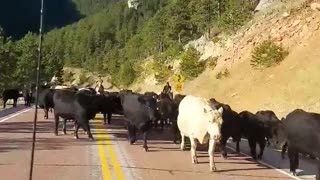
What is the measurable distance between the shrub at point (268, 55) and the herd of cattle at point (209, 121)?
80.7ft

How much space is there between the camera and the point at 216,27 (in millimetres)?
79125

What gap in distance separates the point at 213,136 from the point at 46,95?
52.8 ft

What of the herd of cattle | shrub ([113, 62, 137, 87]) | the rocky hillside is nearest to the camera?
the herd of cattle

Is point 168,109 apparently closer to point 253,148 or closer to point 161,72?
point 253,148

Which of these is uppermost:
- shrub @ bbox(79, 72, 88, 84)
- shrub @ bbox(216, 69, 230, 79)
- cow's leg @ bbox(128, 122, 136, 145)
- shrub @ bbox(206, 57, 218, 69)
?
shrub @ bbox(79, 72, 88, 84)

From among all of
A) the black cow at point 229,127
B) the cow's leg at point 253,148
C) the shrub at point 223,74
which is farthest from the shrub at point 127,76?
the cow's leg at point 253,148

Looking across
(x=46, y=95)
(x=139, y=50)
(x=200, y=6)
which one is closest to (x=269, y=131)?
(x=46, y=95)

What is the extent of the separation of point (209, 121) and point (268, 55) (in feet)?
118

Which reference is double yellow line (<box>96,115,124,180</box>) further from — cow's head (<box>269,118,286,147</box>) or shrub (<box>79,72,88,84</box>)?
shrub (<box>79,72,88,84</box>)

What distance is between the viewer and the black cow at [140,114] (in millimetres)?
18812

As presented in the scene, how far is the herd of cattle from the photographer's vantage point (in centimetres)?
1353

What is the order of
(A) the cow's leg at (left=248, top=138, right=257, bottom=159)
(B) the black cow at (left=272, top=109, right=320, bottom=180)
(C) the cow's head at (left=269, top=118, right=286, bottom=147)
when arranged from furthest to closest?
(C) the cow's head at (left=269, top=118, right=286, bottom=147) → (A) the cow's leg at (left=248, top=138, right=257, bottom=159) → (B) the black cow at (left=272, top=109, right=320, bottom=180)

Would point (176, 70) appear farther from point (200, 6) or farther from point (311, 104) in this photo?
point (311, 104)

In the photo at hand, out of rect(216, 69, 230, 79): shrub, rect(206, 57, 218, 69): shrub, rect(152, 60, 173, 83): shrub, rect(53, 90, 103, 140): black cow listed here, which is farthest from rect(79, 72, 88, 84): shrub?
rect(53, 90, 103, 140): black cow
